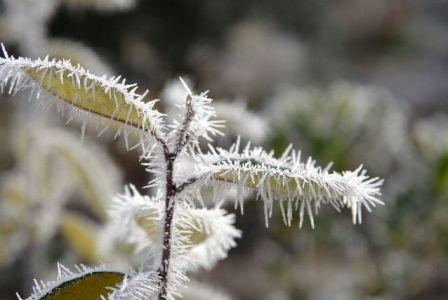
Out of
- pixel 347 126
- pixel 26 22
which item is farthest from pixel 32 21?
pixel 347 126

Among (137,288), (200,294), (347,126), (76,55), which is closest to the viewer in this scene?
(137,288)

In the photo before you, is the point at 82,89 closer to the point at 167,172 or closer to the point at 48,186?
the point at 167,172

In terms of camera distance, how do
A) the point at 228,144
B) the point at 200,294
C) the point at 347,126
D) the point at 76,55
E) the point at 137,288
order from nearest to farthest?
the point at 137,288 → the point at 200,294 → the point at 76,55 → the point at 228,144 → the point at 347,126

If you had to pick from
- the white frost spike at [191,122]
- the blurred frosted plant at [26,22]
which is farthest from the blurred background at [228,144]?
the white frost spike at [191,122]

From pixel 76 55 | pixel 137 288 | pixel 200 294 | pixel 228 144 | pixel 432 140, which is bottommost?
pixel 137 288

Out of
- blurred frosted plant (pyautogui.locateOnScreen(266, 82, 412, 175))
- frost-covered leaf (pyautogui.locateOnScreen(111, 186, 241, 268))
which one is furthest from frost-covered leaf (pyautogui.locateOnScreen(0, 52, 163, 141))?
blurred frosted plant (pyautogui.locateOnScreen(266, 82, 412, 175))

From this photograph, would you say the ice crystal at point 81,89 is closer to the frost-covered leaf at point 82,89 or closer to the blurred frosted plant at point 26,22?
the frost-covered leaf at point 82,89
